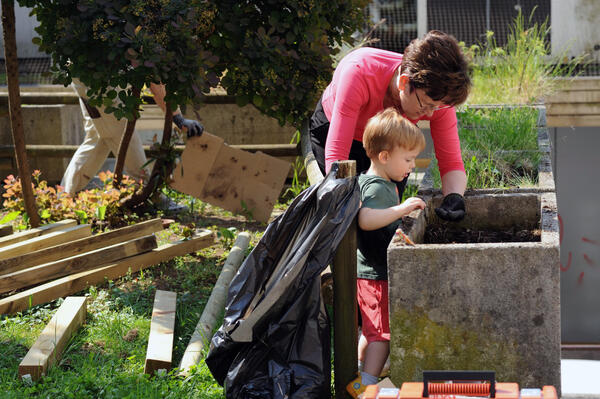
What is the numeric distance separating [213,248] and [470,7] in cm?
791

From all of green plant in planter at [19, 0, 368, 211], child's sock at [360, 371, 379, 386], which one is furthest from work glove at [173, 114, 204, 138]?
child's sock at [360, 371, 379, 386]

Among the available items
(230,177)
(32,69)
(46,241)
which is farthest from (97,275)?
(32,69)

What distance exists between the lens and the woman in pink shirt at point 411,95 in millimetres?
3271

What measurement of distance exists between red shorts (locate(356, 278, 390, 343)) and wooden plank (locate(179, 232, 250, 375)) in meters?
0.83

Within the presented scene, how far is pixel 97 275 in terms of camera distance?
473cm

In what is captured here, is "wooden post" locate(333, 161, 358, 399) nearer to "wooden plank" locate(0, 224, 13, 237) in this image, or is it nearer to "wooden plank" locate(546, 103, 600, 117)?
"wooden plank" locate(0, 224, 13, 237)

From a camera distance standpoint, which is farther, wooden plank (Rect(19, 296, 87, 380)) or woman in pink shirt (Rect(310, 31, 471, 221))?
wooden plank (Rect(19, 296, 87, 380))

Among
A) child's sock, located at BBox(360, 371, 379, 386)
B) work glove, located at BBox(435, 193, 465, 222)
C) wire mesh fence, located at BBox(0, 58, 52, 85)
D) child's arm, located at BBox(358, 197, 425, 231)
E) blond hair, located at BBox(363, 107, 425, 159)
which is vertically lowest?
child's sock, located at BBox(360, 371, 379, 386)

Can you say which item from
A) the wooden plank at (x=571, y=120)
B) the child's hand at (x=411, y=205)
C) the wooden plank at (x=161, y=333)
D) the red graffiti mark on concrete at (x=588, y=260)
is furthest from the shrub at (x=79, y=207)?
the red graffiti mark on concrete at (x=588, y=260)

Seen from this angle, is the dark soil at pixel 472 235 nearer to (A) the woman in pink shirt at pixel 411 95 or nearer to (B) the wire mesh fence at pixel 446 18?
(A) the woman in pink shirt at pixel 411 95

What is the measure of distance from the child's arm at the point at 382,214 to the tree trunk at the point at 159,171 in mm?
2720

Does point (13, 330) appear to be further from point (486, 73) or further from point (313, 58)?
point (486, 73)

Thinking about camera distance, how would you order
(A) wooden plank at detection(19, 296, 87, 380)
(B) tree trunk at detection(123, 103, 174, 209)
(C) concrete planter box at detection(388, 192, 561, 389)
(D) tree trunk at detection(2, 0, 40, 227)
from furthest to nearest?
(B) tree trunk at detection(123, 103, 174, 209) < (D) tree trunk at detection(2, 0, 40, 227) < (A) wooden plank at detection(19, 296, 87, 380) < (C) concrete planter box at detection(388, 192, 561, 389)

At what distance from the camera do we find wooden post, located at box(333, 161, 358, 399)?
3.15 metres
